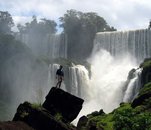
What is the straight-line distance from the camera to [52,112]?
35.4 m

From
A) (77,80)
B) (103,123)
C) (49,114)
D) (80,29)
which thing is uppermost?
(80,29)

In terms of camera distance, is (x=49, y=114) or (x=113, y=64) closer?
(x=49, y=114)

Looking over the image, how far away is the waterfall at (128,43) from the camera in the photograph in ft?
360

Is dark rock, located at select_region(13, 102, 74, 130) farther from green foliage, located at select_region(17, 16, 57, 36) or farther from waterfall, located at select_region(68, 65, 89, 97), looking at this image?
green foliage, located at select_region(17, 16, 57, 36)

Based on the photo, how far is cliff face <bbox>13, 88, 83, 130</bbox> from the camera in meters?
33.0

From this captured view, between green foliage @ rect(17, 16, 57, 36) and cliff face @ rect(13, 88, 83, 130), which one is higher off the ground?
green foliage @ rect(17, 16, 57, 36)

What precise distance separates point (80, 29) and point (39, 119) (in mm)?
103121

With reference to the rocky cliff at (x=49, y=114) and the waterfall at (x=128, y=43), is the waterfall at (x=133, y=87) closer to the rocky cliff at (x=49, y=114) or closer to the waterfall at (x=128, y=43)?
the waterfall at (x=128, y=43)

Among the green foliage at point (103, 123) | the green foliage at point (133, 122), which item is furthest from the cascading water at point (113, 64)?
the green foliage at point (133, 122)

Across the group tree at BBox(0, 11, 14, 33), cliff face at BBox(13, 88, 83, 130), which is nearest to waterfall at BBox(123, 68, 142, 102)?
cliff face at BBox(13, 88, 83, 130)

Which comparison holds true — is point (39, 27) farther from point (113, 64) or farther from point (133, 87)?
point (133, 87)

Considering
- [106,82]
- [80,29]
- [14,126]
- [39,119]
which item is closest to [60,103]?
[39,119]

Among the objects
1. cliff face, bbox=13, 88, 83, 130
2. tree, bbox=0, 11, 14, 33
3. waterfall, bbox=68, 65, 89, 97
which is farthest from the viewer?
tree, bbox=0, 11, 14, 33

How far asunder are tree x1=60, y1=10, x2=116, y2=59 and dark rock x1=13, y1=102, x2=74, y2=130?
94.3m
